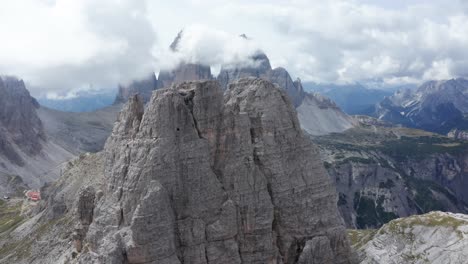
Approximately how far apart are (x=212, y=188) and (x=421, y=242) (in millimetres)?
67664

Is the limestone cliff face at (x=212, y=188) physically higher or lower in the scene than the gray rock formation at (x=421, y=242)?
higher

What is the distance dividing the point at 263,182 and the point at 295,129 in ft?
34.3

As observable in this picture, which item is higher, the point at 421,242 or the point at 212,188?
the point at 212,188

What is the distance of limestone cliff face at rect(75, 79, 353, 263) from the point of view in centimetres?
5484

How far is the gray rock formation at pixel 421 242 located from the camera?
334 feet

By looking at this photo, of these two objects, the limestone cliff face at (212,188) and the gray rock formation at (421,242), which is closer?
the limestone cliff face at (212,188)

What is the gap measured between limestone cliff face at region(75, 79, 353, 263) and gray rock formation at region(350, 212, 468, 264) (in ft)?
145

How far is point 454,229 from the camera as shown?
106375mm

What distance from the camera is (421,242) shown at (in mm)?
106312

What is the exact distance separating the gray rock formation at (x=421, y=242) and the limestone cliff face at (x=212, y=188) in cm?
4431

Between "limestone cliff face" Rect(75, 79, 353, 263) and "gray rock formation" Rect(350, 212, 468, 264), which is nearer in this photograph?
"limestone cliff face" Rect(75, 79, 353, 263)

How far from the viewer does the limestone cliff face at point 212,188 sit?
54.8 meters

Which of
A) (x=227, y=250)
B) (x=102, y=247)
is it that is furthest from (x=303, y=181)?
(x=102, y=247)

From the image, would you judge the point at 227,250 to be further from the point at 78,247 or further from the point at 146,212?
the point at 78,247
